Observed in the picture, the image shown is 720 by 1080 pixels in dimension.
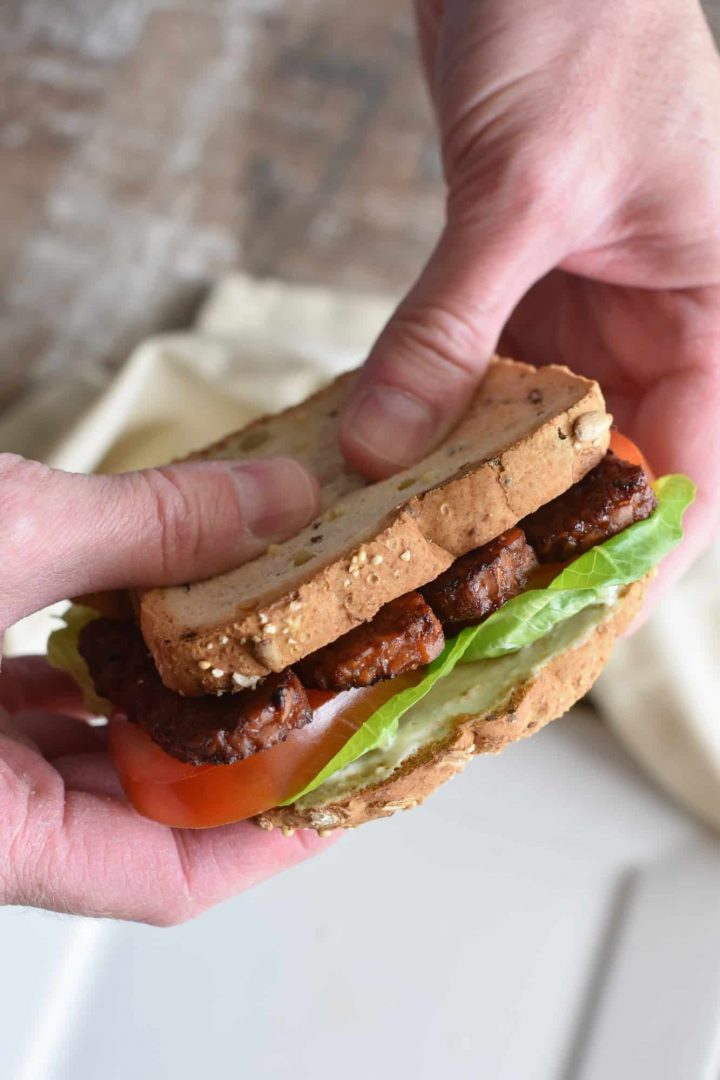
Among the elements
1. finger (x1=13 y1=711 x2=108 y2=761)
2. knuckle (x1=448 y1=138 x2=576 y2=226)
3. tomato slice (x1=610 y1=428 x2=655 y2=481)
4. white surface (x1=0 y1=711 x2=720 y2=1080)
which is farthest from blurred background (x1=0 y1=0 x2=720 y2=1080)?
knuckle (x1=448 y1=138 x2=576 y2=226)

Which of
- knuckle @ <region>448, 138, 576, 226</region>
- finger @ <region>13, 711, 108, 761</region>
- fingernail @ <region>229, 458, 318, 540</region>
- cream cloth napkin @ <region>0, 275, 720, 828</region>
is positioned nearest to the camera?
fingernail @ <region>229, 458, 318, 540</region>

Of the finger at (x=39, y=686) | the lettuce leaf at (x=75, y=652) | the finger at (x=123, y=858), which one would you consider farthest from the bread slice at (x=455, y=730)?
the finger at (x=39, y=686)

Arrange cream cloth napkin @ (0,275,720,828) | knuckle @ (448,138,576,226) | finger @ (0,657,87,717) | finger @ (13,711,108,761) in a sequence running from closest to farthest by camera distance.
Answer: knuckle @ (448,138,576,226)
finger @ (13,711,108,761)
finger @ (0,657,87,717)
cream cloth napkin @ (0,275,720,828)

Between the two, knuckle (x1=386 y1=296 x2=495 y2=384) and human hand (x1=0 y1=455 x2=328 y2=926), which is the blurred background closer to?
human hand (x1=0 y1=455 x2=328 y2=926)

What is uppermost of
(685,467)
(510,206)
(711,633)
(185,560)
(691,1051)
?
(510,206)

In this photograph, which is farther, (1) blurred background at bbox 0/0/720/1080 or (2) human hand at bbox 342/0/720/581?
(1) blurred background at bbox 0/0/720/1080

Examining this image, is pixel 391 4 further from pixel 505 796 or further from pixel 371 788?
pixel 371 788

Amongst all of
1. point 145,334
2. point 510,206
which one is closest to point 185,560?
point 510,206

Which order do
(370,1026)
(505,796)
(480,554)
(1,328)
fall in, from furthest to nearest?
(1,328) → (505,796) → (370,1026) → (480,554)
